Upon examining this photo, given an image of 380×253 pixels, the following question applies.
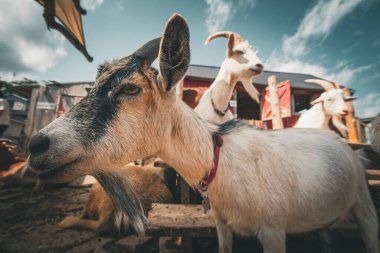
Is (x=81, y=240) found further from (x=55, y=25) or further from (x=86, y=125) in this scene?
(x=55, y=25)

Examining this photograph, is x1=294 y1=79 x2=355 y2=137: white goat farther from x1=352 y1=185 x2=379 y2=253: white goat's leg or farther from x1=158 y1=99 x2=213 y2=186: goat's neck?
x1=158 y1=99 x2=213 y2=186: goat's neck

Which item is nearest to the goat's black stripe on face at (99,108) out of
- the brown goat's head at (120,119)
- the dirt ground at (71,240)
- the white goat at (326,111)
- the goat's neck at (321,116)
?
the brown goat's head at (120,119)

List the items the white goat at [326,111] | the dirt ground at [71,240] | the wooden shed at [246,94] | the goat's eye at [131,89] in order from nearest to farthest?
1. the goat's eye at [131,89]
2. the dirt ground at [71,240]
3. the white goat at [326,111]
4. the wooden shed at [246,94]

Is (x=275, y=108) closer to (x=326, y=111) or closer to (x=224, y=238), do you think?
(x=326, y=111)

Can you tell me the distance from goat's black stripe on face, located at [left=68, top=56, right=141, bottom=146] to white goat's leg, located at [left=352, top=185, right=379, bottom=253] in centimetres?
271

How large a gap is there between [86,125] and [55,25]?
385 cm

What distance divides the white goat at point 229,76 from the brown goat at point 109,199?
1.65 m

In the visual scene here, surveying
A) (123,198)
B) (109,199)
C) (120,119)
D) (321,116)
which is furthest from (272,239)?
(321,116)

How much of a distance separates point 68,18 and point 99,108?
444 centimetres

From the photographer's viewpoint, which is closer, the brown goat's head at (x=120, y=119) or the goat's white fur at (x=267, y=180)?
the brown goat's head at (x=120, y=119)

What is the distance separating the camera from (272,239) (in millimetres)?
1371

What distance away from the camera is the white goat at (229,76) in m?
3.67

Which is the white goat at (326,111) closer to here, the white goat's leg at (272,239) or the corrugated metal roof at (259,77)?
the white goat's leg at (272,239)

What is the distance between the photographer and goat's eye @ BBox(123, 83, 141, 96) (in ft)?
4.26
